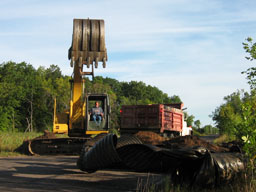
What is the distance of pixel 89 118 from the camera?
1541 centimetres

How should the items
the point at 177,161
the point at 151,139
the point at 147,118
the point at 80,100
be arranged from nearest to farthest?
the point at 177,161
the point at 151,139
the point at 80,100
the point at 147,118

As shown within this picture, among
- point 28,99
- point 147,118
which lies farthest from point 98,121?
point 28,99

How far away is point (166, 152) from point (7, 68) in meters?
67.2

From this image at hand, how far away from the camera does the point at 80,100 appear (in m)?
16.0

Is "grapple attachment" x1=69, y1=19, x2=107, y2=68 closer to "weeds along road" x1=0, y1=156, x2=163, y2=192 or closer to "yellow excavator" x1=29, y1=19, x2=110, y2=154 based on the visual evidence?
"yellow excavator" x1=29, y1=19, x2=110, y2=154

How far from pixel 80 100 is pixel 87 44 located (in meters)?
2.73

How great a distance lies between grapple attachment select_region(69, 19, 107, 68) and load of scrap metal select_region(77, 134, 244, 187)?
8960mm

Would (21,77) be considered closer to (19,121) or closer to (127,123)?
(19,121)

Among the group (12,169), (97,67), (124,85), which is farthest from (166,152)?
(124,85)

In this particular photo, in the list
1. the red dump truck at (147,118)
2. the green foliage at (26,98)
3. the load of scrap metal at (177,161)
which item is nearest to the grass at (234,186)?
the load of scrap metal at (177,161)

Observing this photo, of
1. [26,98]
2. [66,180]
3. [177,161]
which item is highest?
[26,98]

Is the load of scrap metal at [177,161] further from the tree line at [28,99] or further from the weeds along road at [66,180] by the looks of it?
the tree line at [28,99]

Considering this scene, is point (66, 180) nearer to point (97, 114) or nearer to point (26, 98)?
point (97, 114)

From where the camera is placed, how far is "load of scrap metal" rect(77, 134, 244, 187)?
552 cm
